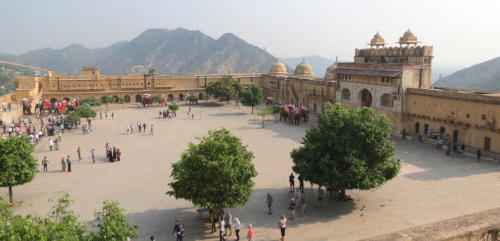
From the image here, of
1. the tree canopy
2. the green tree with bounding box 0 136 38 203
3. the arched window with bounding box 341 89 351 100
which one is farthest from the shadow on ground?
the arched window with bounding box 341 89 351 100

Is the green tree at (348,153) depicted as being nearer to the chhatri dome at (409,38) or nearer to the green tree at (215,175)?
the green tree at (215,175)

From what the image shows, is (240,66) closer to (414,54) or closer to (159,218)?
(414,54)

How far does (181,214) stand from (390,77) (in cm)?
2292

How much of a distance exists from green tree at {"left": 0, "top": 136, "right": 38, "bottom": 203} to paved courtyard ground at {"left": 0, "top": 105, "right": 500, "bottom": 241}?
133 cm

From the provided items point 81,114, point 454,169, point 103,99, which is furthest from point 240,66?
point 454,169

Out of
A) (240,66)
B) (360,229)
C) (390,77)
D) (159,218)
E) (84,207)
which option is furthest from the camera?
(240,66)

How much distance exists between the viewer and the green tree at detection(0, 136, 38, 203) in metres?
16.3

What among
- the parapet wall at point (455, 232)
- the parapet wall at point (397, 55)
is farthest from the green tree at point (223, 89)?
the parapet wall at point (455, 232)

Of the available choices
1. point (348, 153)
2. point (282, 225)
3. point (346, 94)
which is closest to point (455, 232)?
point (282, 225)

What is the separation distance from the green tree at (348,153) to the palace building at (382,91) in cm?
1313

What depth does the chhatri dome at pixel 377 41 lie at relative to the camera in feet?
131

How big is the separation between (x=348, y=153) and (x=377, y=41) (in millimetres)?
27734

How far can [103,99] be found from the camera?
55125 mm

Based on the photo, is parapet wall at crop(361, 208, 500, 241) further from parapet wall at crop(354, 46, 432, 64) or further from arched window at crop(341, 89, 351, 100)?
arched window at crop(341, 89, 351, 100)
